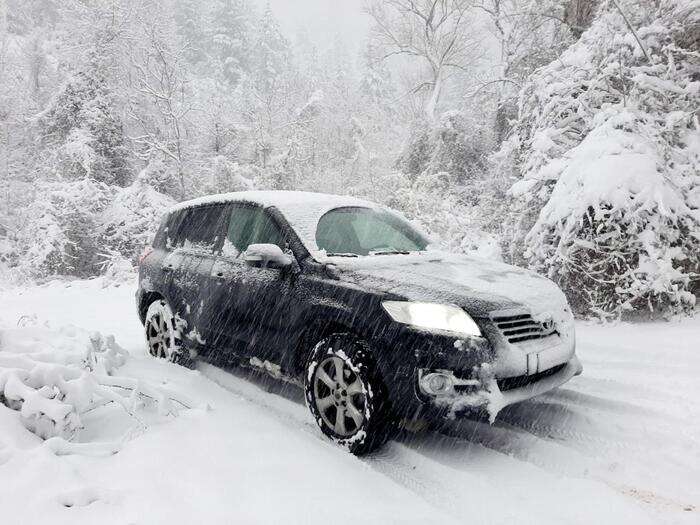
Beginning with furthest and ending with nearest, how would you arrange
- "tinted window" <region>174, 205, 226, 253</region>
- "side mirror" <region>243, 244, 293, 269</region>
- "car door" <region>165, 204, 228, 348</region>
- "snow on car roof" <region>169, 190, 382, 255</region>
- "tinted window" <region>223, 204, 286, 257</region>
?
"tinted window" <region>174, 205, 226, 253</region> < "car door" <region>165, 204, 228, 348</region> < "tinted window" <region>223, 204, 286, 257</region> < "snow on car roof" <region>169, 190, 382, 255</region> < "side mirror" <region>243, 244, 293, 269</region>

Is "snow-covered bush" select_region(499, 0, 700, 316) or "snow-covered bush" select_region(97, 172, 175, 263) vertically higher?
"snow-covered bush" select_region(499, 0, 700, 316)

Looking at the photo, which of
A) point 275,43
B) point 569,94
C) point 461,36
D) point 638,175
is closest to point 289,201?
point 638,175

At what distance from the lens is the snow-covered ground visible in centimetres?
250

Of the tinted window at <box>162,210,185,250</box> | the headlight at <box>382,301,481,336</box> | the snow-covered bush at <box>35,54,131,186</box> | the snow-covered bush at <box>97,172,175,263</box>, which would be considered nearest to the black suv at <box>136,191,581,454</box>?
the headlight at <box>382,301,481,336</box>

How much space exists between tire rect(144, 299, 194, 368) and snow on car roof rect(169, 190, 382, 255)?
4.49 feet

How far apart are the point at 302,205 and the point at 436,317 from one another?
5.75 ft

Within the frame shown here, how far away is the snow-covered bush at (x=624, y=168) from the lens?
570 cm

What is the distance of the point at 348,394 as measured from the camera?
336 centimetres

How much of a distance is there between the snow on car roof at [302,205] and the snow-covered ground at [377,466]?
141 cm

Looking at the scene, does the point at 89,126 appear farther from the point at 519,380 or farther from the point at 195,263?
the point at 519,380

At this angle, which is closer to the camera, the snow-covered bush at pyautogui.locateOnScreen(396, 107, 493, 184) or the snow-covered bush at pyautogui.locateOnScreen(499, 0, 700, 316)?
the snow-covered bush at pyautogui.locateOnScreen(499, 0, 700, 316)

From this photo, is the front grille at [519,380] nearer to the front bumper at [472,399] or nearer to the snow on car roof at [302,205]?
the front bumper at [472,399]

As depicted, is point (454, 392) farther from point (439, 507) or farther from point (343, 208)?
point (343, 208)

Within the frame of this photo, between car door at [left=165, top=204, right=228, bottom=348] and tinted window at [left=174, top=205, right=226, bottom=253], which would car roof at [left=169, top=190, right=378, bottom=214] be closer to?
tinted window at [left=174, top=205, right=226, bottom=253]
